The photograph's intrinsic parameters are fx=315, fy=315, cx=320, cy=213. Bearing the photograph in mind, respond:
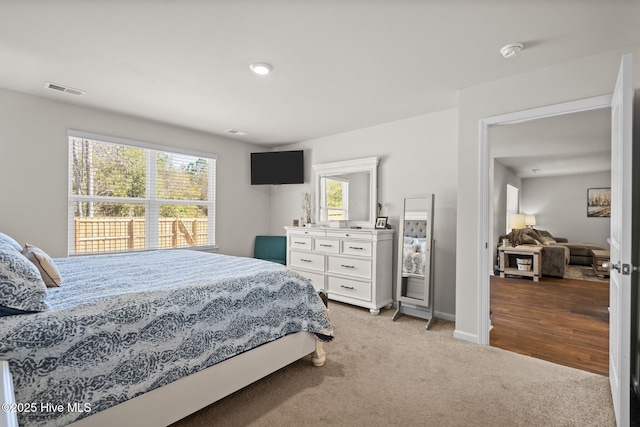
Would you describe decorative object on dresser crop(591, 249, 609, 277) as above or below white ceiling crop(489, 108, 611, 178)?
below

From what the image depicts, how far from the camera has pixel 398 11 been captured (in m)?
1.88

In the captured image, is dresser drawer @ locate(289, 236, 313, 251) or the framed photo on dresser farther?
dresser drawer @ locate(289, 236, 313, 251)

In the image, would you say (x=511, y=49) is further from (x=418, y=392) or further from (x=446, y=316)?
(x=446, y=316)

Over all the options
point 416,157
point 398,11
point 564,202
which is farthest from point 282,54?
point 564,202

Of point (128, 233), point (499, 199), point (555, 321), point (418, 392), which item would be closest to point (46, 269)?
point (128, 233)

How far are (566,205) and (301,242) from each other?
8.07 metres

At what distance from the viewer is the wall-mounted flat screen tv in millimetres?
5086

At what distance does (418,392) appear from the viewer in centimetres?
212

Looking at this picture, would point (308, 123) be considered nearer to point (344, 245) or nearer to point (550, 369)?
point (344, 245)

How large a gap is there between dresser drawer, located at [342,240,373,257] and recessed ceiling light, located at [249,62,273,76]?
2224mm

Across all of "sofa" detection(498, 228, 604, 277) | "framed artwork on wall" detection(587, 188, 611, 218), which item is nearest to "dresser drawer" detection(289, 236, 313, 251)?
"sofa" detection(498, 228, 604, 277)

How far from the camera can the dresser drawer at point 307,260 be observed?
4328 mm

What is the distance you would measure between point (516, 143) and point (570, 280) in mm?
2850

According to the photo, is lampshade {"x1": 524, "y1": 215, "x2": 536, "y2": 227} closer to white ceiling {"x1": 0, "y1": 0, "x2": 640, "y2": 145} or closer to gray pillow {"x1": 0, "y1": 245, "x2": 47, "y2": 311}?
white ceiling {"x1": 0, "y1": 0, "x2": 640, "y2": 145}
